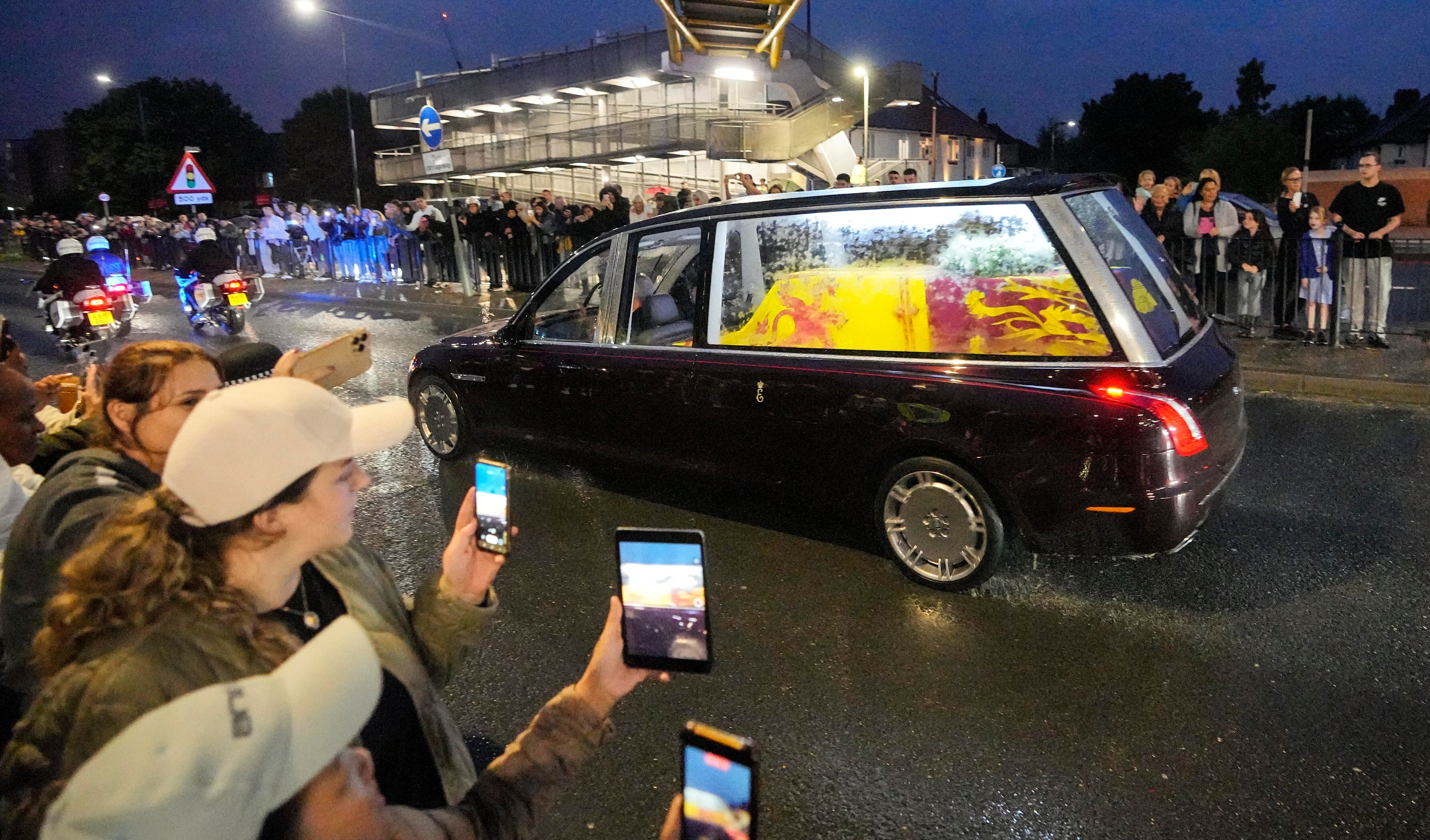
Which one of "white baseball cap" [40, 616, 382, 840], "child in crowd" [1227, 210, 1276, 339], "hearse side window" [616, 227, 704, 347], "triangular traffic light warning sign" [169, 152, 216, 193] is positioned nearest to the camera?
"white baseball cap" [40, 616, 382, 840]

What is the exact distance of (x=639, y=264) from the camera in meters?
5.76

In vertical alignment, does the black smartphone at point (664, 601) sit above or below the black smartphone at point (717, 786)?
above

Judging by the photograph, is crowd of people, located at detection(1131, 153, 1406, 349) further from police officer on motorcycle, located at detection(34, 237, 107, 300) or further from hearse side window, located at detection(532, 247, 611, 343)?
police officer on motorcycle, located at detection(34, 237, 107, 300)

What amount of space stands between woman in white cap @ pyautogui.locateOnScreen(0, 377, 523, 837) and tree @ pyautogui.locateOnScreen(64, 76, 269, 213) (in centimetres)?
6672

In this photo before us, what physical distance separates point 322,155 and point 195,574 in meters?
77.9

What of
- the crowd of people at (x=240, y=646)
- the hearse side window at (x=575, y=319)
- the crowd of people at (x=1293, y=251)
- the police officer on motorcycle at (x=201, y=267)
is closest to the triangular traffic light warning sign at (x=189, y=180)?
the police officer on motorcycle at (x=201, y=267)

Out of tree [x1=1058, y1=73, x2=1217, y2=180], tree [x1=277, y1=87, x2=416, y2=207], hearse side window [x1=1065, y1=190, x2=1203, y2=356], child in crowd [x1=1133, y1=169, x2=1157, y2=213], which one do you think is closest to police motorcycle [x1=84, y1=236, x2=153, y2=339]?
hearse side window [x1=1065, y1=190, x2=1203, y2=356]

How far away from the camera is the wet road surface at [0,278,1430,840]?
3059 millimetres

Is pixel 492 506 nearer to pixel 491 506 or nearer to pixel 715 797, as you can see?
pixel 491 506

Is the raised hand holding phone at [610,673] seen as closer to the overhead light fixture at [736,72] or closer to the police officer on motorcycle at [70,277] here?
the police officer on motorcycle at [70,277]

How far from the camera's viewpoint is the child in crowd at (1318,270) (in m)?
9.51

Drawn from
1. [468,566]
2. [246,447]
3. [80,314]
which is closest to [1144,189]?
[468,566]

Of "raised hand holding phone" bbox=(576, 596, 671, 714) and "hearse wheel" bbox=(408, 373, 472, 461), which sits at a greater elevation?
"raised hand holding phone" bbox=(576, 596, 671, 714)

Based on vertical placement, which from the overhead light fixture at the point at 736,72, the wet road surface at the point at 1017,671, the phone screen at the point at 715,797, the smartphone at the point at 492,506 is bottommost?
the wet road surface at the point at 1017,671
